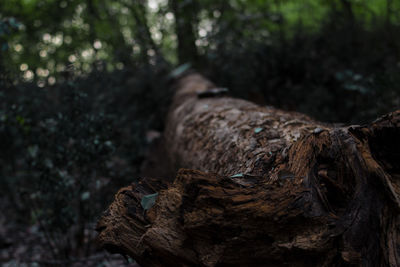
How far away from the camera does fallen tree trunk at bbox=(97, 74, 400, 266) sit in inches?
43.3

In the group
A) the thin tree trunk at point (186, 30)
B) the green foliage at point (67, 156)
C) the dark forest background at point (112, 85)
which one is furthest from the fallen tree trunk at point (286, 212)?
the thin tree trunk at point (186, 30)

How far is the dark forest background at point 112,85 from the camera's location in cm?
265

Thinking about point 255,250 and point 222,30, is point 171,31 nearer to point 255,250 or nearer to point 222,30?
point 222,30

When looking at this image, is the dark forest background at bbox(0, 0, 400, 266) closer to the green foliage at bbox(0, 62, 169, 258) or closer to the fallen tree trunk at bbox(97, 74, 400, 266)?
the green foliage at bbox(0, 62, 169, 258)

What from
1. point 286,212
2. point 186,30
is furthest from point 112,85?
point 286,212

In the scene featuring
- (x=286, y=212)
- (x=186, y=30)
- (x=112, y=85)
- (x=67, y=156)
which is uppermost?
(x=186, y=30)

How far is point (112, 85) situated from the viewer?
454 centimetres

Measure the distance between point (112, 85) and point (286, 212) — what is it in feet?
13.0

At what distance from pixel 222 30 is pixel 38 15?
4041 millimetres

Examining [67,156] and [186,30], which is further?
Answer: [186,30]

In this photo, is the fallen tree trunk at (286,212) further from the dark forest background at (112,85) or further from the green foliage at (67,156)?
the green foliage at (67,156)

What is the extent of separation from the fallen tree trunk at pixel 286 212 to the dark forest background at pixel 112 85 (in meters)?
0.54

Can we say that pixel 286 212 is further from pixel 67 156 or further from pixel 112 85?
pixel 112 85

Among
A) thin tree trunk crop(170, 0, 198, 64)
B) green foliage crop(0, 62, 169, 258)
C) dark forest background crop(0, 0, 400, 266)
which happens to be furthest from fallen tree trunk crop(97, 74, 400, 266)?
thin tree trunk crop(170, 0, 198, 64)
